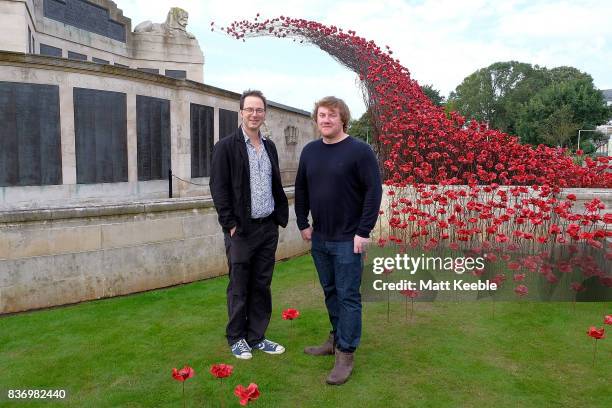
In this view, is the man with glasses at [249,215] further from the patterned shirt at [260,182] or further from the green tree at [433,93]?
the green tree at [433,93]

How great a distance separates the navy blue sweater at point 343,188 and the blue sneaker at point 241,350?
1109 millimetres

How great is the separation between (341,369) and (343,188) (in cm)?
127

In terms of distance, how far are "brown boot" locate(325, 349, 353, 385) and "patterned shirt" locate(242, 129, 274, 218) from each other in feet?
3.93

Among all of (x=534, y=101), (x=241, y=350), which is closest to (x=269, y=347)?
(x=241, y=350)

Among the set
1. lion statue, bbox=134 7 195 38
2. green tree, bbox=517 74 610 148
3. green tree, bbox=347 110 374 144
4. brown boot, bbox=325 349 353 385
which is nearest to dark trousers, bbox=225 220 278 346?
brown boot, bbox=325 349 353 385

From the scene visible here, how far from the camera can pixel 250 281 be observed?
13.0 ft

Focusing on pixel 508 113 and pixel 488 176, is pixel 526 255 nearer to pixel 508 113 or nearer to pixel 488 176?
pixel 488 176

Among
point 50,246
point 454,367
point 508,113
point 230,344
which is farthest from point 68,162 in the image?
point 508,113

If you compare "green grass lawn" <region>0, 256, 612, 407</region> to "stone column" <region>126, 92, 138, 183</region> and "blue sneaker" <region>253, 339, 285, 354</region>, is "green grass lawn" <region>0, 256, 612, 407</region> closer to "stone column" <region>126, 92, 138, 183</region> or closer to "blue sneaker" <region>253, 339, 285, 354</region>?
"blue sneaker" <region>253, 339, 285, 354</region>

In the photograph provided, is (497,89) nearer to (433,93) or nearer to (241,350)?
(433,93)

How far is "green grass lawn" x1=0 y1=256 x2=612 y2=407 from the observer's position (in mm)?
3170

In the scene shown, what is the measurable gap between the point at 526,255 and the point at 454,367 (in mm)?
2831

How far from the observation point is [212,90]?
7.96 meters

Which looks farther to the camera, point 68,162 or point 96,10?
point 96,10
